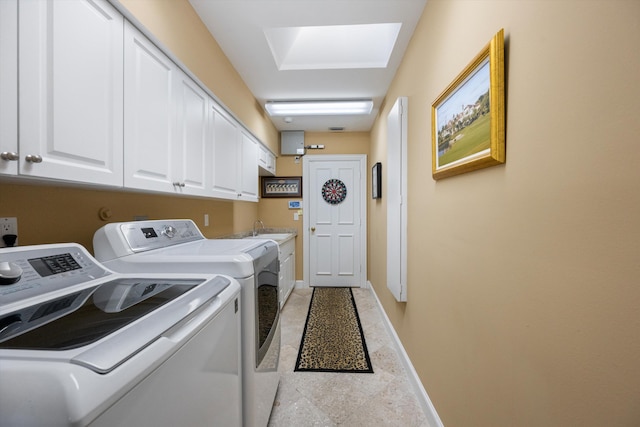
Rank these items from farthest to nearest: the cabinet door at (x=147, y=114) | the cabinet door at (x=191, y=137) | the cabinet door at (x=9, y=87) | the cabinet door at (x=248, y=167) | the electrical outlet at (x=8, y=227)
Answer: the cabinet door at (x=248, y=167)
the cabinet door at (x=191, y=137)
the cabinet door at (x=147, y=114)
the electrical outlet at (x=8, y=227)
the cabinet door at (x=9, y=87)

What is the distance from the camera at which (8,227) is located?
908 mm

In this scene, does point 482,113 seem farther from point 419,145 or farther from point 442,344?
point 442,344

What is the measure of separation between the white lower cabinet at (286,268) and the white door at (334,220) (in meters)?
0.27

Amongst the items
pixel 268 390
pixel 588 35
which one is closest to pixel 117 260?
pixel 268 390

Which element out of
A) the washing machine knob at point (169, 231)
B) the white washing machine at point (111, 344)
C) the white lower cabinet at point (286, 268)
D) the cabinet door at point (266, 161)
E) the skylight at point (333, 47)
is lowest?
the white lower cabinet at point (286, 268)

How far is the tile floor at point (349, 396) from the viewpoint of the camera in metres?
1.58

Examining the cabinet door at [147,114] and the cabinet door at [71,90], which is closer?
the cabinet door at [71,90]

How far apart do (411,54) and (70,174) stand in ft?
7.12

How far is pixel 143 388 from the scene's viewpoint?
52 centimetres

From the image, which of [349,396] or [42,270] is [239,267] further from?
[349,396]

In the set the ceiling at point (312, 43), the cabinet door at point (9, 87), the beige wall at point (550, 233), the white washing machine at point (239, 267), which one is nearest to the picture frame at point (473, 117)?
the beige wall at point (550, 233)

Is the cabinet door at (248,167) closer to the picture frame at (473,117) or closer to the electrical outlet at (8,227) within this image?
the electrical outlet at (8,227)

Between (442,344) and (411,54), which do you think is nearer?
(442,344)

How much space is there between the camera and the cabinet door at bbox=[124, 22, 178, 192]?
111cm
